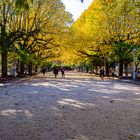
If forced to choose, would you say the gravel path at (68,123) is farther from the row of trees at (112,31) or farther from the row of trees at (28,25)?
the row of trees at (112,31)

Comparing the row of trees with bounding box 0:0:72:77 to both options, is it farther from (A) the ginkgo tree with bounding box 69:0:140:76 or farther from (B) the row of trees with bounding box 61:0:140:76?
(A) the ginkgo tree with bounding box 69:0:140:76

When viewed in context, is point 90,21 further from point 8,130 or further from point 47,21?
point 8,130

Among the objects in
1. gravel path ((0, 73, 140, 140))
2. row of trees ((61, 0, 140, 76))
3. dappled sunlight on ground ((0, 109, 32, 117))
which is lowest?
gravel path ((0, 73, 140, 140))

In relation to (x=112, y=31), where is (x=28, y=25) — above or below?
above

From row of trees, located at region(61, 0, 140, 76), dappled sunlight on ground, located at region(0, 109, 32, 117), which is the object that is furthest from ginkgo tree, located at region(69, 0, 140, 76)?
dappled sunlight on ground, located at region(0, 109, 32, 117)

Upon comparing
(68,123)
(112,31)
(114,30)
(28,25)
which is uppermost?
(28,25)

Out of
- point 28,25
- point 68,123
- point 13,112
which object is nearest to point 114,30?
point 28,25

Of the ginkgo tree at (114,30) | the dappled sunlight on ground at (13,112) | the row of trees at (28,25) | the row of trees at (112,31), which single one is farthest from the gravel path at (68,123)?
the ginkgo tree at (114,30)

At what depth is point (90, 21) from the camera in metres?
53.5

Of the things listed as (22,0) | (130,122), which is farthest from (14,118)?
(22,0)

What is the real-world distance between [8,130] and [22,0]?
4.70 metres

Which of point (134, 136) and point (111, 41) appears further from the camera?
point (111, 41)

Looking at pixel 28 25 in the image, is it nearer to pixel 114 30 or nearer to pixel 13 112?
pixel 114 30

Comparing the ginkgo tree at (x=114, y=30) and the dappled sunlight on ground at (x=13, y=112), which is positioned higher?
the ginkgo tree at (x=114, y=30)
